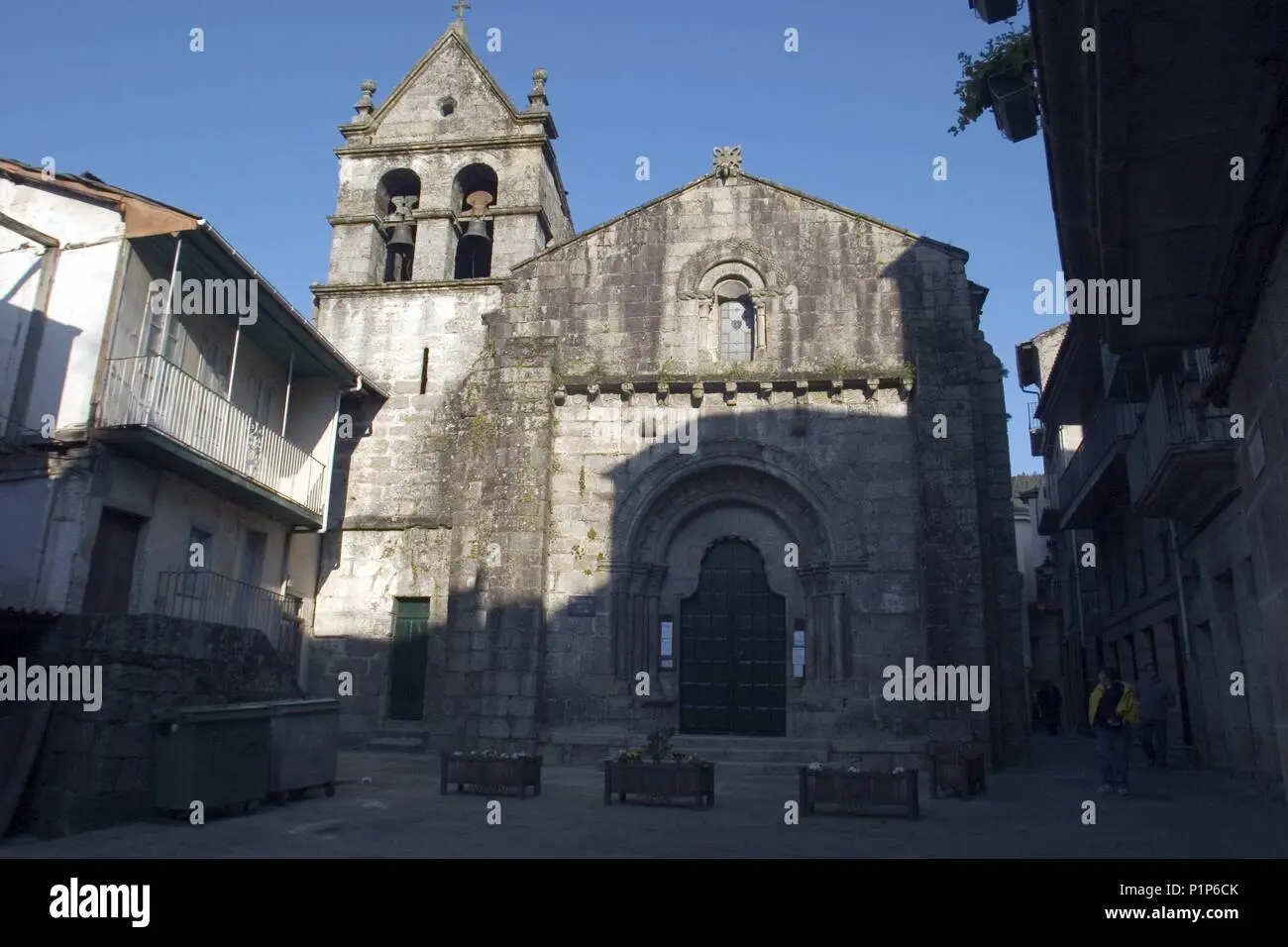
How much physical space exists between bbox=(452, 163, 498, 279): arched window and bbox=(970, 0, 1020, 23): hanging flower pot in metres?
16.6

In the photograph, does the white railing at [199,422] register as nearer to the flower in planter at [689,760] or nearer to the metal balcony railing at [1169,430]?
the flower in planter at [689,760]

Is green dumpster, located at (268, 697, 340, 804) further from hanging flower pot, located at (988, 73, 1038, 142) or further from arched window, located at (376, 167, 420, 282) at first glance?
arched window, located at (376, 167, 420, 282)

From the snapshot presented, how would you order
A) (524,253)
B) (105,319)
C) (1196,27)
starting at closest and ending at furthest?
1. (1196,27)
2. (105,319)
3. (524,253)

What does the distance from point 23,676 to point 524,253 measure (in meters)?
13.7

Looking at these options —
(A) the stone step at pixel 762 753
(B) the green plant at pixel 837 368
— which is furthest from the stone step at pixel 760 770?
(B) the green plant at pixel 837 368

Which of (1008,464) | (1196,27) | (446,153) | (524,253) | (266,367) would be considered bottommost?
(1196,27)

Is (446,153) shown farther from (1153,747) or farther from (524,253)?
(1153,747)

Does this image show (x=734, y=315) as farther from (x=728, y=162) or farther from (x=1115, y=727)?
(x=1115, y=727)

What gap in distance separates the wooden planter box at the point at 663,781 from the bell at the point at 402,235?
14.8 meters

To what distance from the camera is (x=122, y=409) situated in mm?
12734

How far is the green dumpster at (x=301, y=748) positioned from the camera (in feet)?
35.3

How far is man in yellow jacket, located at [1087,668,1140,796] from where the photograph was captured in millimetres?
12352

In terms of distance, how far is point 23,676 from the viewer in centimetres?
953

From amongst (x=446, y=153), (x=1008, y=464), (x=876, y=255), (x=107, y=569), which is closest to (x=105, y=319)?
(x=107, y=569)
